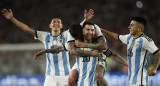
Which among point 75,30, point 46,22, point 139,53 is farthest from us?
point 46,22

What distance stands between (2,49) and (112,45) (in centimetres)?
455

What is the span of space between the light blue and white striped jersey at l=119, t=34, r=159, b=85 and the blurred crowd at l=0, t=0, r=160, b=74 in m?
10.8

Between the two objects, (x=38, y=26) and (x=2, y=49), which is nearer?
(x=2, y=49)

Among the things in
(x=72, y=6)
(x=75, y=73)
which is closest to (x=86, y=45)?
(x=75, y=73)

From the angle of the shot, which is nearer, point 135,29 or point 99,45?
point 99,45

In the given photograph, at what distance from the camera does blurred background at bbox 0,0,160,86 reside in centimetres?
1587

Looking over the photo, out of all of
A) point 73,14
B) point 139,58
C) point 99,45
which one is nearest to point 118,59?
point 139,58

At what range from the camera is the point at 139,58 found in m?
7.15

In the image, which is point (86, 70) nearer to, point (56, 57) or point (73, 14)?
point (56, 57)

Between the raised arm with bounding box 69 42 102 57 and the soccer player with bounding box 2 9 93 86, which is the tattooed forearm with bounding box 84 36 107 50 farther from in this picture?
the soccer player with bounding box 2 9 93 86

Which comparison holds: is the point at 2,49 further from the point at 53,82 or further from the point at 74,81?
the point at 74,81

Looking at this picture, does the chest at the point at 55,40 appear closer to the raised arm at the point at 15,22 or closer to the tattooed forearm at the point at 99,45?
the raised arm at the point at 15,22

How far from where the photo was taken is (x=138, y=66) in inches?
281

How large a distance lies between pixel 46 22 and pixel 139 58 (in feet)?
40.3
